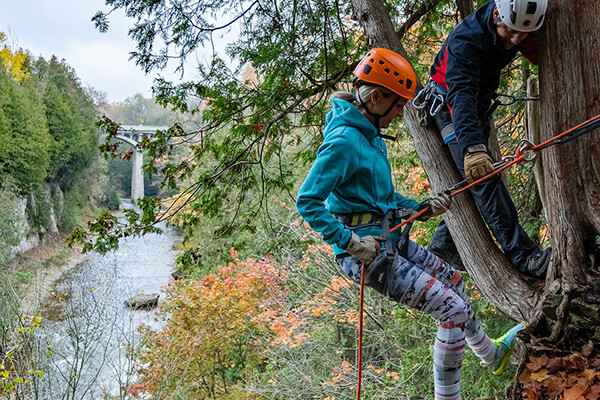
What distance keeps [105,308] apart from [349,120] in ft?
33.0

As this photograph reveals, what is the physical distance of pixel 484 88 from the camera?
2455mm

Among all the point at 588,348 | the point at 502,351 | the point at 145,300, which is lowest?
the point at 145,300

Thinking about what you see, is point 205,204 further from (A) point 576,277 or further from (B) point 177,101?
(A) point 576,277

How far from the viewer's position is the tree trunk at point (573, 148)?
2.03 metres

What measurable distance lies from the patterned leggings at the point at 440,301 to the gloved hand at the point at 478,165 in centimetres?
49

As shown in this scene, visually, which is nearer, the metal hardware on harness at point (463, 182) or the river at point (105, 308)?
the metal hardware on harness at point (463, 182)

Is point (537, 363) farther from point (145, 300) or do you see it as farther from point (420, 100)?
point (145, 300)

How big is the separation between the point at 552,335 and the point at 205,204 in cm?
340

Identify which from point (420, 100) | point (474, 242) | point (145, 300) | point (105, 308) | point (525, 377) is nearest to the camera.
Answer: point (525, 377)

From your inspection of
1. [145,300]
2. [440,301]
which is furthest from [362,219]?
[145,300]

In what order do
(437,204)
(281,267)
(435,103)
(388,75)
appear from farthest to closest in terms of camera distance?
(281,267), (435,103), (437,204), (388,75)

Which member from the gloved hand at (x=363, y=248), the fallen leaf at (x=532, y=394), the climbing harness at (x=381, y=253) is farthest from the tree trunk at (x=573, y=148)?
the gloved hand at (x=363, y=248)

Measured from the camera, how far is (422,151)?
262 centimetres

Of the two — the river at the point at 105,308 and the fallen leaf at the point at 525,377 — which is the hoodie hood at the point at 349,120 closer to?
the fallen leaf at the point at 525,377
